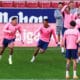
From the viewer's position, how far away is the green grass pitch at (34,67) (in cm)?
2019

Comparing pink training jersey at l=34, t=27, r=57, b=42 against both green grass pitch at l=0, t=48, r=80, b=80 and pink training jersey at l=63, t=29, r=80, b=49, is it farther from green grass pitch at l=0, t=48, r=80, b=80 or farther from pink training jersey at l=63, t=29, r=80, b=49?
pink training jersey at l=63, t=29, r=80, b=49

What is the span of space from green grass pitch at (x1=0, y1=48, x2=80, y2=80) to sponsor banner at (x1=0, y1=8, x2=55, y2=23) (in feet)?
7.99

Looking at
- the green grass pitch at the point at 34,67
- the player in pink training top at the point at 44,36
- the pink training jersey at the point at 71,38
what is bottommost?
the green grass pitch at the point at 34,67

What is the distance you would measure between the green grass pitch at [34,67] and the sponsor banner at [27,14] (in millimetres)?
2435

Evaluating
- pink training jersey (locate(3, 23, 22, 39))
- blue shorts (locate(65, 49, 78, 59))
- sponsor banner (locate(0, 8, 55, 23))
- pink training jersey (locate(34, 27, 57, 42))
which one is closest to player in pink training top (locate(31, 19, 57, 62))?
→ pink training jersey (locate(34, 27, 57, 42))

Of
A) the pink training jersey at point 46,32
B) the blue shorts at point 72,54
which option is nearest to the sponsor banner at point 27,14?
the pink training jersey at point 46,32

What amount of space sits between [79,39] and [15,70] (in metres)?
3.86

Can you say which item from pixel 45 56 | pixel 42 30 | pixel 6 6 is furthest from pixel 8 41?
pixel 6 6

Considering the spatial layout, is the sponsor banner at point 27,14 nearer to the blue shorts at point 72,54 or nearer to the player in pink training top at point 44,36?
the player in pink training top at point 44,36

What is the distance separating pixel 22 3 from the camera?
3228 cm

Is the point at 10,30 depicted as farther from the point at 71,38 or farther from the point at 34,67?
the point at 71,38

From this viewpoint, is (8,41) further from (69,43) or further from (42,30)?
(69,43)

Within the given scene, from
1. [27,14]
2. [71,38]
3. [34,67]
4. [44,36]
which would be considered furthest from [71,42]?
[27,14]

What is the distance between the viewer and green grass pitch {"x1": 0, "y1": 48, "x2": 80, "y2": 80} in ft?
66.2
